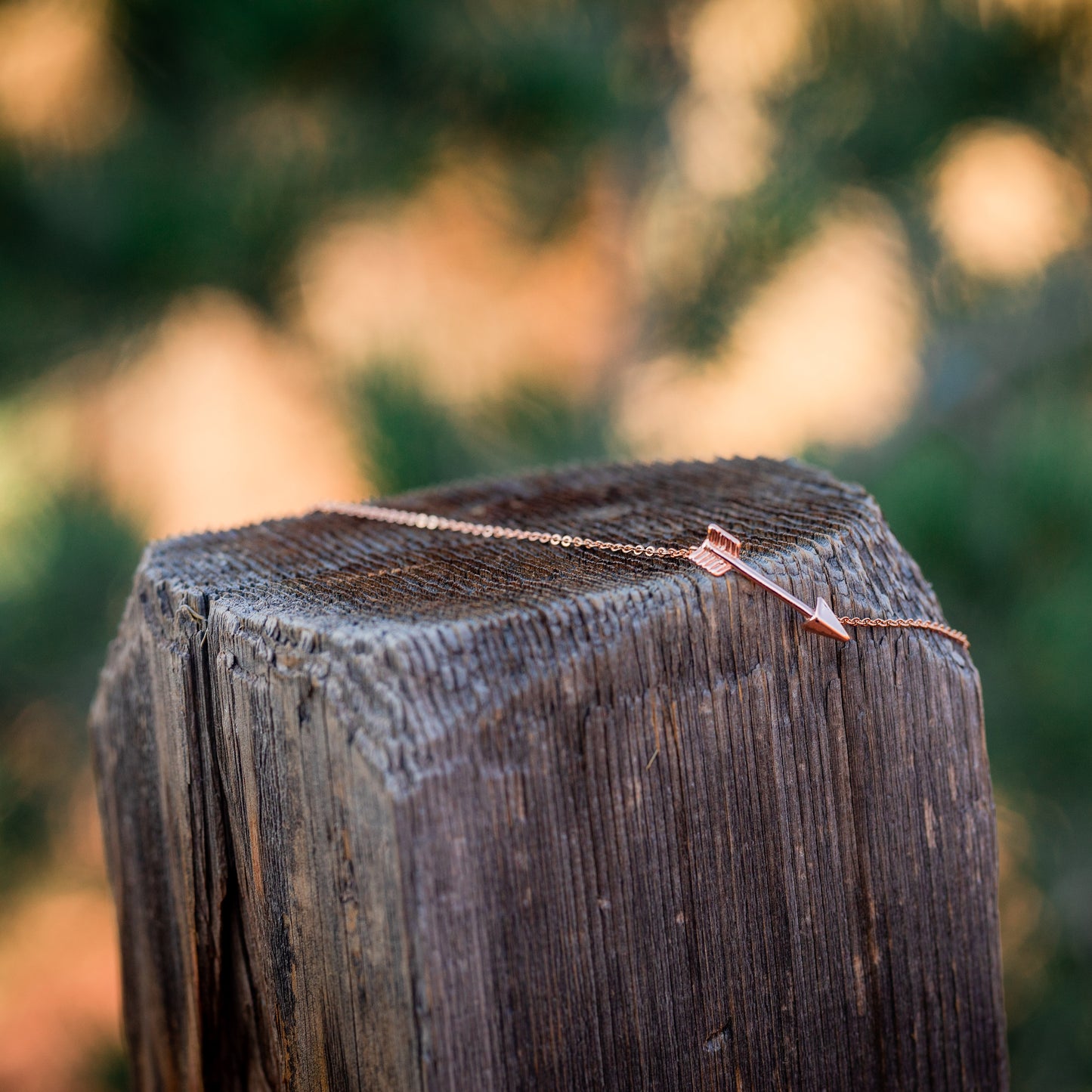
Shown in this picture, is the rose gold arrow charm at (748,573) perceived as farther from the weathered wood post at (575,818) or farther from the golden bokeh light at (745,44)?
the golden bokeh light at (745,44)

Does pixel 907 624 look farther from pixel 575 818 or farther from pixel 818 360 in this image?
pixel 818 360

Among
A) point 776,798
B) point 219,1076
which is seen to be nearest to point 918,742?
point 776,798

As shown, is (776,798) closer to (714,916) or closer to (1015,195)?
(714,916)

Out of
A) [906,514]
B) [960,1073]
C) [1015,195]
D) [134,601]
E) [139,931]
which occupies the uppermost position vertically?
[1015,195]

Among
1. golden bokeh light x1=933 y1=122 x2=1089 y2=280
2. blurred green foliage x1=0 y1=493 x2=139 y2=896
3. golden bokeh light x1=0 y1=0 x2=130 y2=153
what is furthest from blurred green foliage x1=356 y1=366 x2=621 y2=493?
golden bokeh light x1=933 y1=122 x2=1089 y2=280

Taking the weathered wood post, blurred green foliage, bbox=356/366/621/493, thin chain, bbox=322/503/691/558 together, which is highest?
blurred green foliage, bbox=356/366/621/493

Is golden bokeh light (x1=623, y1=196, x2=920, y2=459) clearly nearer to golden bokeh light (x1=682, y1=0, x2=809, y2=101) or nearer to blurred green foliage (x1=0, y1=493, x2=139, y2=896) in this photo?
golden bokeh light (x1=682, y1=0, x2=809, y2=101)

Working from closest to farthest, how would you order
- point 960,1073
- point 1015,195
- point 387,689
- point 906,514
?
point 387,689 < point 960,1073 < point 906,514 < point 1015,195
